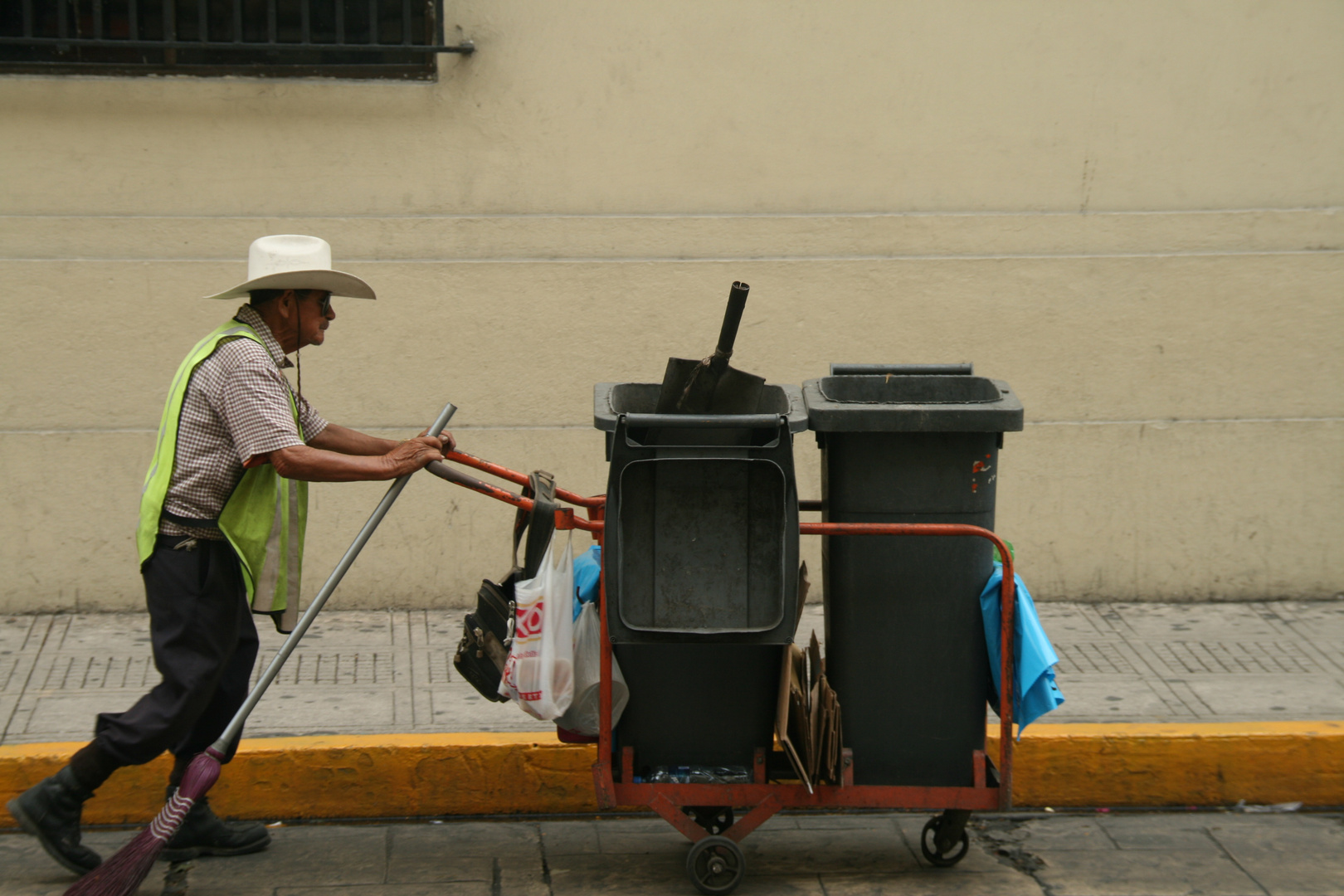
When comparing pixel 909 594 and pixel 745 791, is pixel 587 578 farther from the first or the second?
pixel 909 594

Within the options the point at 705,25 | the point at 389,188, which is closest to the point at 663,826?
the point at 389,188

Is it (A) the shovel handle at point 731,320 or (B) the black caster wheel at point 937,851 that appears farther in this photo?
(B) the black caster wheel at point 937,851

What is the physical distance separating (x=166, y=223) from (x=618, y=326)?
1.91m

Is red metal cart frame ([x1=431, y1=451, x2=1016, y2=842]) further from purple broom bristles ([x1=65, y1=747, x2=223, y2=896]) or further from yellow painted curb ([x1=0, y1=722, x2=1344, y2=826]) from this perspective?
purple broom bristles ([x1=65, y1=747, x2=223, y2=896])

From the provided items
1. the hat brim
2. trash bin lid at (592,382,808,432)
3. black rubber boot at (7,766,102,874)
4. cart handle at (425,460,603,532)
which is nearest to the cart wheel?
cart handle at (425,460,603,532)

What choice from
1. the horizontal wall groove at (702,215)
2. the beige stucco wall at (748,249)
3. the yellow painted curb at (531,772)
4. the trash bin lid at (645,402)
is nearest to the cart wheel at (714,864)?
the yellow painted curb at (531,772)

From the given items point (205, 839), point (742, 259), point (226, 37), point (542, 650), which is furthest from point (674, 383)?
point (226, 37)

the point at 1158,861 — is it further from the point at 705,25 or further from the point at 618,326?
the point at 705,25

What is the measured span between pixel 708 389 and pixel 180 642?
1.55 meters

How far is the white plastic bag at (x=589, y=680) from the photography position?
3.76 meters

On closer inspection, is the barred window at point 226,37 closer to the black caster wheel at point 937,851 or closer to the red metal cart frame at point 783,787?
the red metal cart frame at point 783,787

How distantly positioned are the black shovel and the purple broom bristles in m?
1.51

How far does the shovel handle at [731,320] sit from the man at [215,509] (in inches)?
31.2

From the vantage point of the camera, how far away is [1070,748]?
4.58 m
